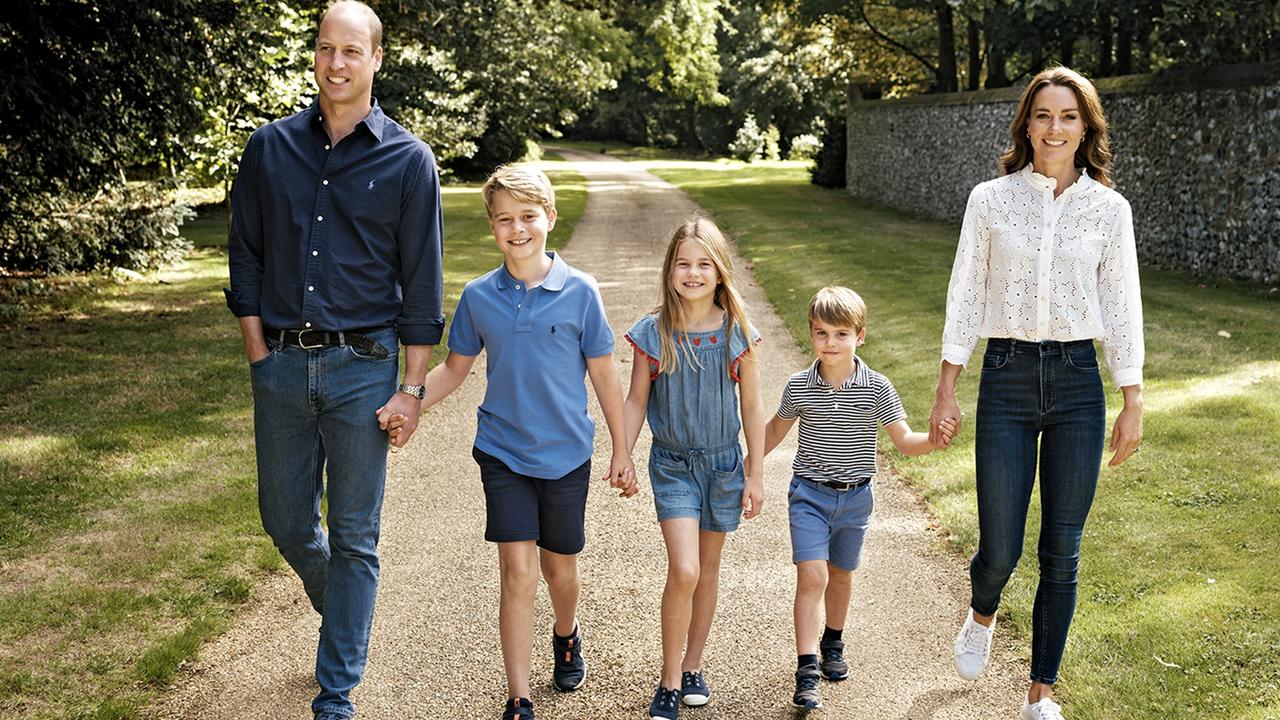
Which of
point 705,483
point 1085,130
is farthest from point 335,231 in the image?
point 1085,130

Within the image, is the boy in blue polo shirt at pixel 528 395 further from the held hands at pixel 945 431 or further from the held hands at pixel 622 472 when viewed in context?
the held hands at pixel 945 431

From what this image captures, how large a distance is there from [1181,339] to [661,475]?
8050mm

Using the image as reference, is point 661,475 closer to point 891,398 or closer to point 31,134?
point 891,398

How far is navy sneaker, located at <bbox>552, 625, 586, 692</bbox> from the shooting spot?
4.34 meters

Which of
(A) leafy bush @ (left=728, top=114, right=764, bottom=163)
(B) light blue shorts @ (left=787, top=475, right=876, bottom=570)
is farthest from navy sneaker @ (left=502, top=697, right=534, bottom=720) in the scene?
(A) leafy bush @ (left=728, top=114, right=764, bottom=163)

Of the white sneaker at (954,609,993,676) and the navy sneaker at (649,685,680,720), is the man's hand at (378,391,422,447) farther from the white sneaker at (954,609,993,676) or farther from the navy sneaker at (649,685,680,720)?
the white sneaker at (954,609,993,676)

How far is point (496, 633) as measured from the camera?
191 inches

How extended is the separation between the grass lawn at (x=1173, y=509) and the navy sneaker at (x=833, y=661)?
0.81 meters

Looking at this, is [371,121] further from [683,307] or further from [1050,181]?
[1050,181]

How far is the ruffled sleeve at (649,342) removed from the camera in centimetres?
414

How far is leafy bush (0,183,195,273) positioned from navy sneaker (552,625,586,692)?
38.8 ft

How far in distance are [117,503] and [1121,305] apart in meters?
5.31

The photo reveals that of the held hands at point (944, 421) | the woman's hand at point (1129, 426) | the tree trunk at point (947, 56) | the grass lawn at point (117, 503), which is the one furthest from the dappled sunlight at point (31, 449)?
the tree trunk at point (947, 56)

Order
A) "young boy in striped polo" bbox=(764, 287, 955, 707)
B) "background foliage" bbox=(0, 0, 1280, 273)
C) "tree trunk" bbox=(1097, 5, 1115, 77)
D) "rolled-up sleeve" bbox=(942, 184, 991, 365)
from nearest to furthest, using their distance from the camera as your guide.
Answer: "rolled-up sleeve" bbox=(942, 184, 991, 365), "young boy in striped polo" bbox=(764, 287, 955, 707), "background foliage" bbox=(0, 0, 1280, 273), "tree trunk" bbox=(1097, 5, 1115, 77)
